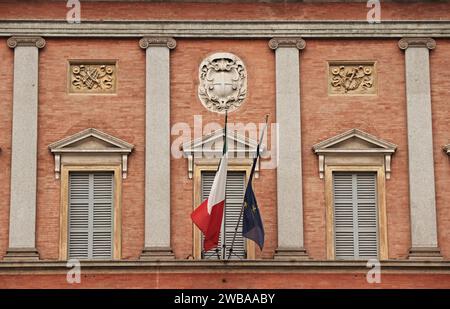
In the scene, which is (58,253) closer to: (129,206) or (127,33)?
(129,206)

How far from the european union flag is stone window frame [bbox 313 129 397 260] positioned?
189 cm

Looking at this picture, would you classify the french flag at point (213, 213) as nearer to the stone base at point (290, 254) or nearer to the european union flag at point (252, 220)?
the european union flag at point (252, 220)

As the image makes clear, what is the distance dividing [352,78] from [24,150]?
24.6 ft

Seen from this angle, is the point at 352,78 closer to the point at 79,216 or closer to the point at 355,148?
the point at 355,148

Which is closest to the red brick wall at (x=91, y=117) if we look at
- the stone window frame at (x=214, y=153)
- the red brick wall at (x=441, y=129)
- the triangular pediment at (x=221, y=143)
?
the stone window frame at (x=214, y=153)

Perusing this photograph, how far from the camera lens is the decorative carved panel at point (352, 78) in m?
32.4

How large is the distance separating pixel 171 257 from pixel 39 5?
6.49m

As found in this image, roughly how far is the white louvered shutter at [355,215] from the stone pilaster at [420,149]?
88cm

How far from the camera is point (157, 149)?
31812mm

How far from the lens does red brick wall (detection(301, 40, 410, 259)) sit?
1245 inches

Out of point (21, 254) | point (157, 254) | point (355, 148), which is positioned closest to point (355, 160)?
point (355, 148)

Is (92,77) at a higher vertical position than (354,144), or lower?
higher

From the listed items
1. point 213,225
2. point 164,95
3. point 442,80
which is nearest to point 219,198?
point 213,225

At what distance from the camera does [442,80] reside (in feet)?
106
